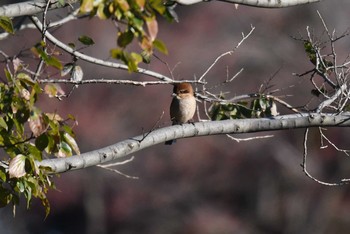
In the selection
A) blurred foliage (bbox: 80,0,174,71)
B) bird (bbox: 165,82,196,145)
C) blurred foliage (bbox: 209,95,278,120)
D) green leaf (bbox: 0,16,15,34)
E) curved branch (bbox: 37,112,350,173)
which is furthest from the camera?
bird (bbox: 165,82,196,145)

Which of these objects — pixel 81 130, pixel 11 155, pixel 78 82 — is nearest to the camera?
pixel 11 155

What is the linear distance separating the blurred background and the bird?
431 inches

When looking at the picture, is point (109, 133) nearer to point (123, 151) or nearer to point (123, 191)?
point (123, 191)

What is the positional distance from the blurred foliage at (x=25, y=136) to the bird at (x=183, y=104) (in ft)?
8.99

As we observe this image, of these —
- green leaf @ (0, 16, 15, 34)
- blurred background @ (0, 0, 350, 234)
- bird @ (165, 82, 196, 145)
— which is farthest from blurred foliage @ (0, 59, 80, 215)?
blurred background @ (0, 0, 350, 234)

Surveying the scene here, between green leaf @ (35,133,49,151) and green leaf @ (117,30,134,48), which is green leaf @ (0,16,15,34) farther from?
green leaf @ (117,30,134,48)

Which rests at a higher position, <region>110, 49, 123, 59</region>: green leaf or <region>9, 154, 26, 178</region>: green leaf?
<region>110, 49, 123, 59</region>: green leaf

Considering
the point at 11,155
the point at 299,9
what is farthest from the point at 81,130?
the point at 11,155

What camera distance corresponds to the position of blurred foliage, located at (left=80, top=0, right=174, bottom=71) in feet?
13.4

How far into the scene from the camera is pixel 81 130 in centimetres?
1967

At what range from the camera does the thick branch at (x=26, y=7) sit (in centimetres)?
595

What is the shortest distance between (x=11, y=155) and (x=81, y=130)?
1446cm

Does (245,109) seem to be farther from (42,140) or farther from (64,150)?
(42,140)

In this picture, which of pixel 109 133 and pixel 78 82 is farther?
pixel 109 133
